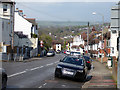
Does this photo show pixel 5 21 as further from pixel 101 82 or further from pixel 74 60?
pixel 101 82

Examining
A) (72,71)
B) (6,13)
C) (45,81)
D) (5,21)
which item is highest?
(6,13)

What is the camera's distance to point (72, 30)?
617ft

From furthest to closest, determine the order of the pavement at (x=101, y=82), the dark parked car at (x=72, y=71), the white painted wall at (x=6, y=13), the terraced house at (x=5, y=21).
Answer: the white painted wall at (x=6, y=13)
the terraced house at (x=5, y=21)
the dark parked car at (x=72, y=71)
the pavement at (x=101, y=82)

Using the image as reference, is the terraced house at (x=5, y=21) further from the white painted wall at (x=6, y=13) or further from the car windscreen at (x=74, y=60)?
the car windscreen at (x=74, y=60)

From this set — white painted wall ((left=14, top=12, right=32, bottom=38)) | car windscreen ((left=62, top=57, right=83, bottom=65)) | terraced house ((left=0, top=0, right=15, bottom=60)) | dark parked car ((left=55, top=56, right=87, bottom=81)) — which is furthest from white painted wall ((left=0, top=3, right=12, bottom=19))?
dark parked car ((left=55, top=56, right=87, bottom=81))

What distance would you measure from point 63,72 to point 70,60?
6.70 feet

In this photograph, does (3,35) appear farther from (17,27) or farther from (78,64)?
(78,64)

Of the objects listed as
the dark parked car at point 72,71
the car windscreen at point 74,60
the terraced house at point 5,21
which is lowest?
the dark parked car at point 72,71

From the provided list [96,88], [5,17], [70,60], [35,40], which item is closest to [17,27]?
[35,40]

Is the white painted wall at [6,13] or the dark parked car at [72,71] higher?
the white painted wall at [6,13]

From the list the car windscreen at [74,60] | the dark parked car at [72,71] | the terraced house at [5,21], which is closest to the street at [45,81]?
the dark parked car at [72,71]

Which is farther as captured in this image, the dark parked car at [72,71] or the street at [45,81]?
the dark parked car at [72,71]

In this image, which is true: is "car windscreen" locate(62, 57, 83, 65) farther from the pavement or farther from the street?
the pavement

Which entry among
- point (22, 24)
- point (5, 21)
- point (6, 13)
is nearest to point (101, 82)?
point (5, 21)
